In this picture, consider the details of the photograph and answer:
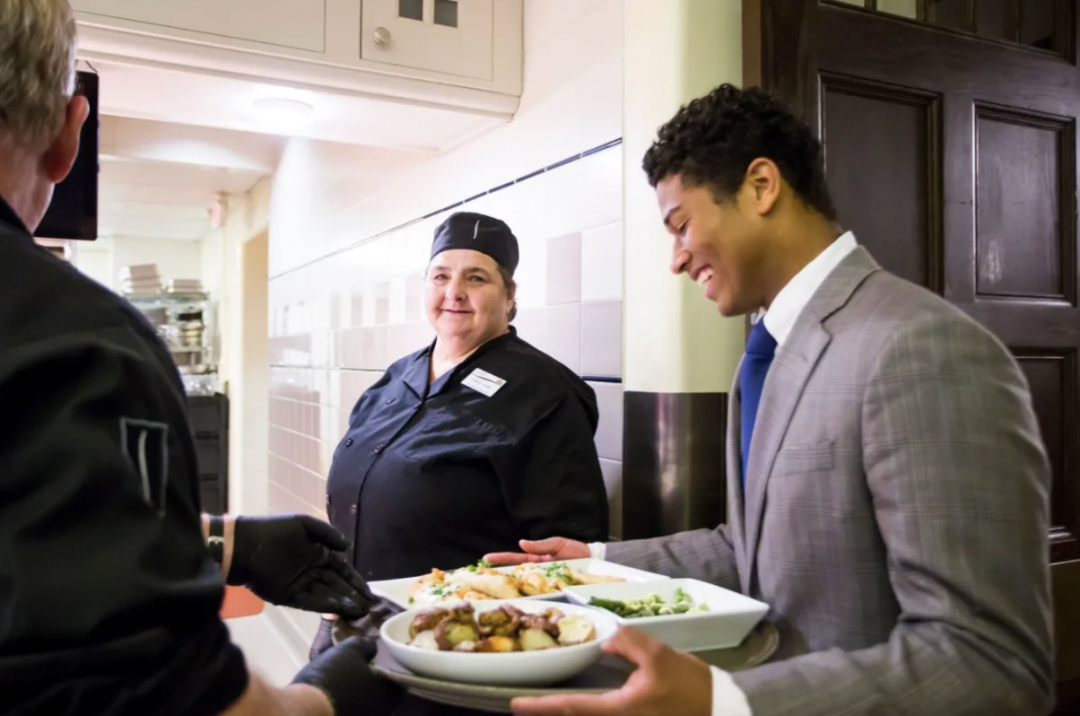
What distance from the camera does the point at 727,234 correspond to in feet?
4.00

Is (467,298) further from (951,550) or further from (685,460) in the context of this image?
(951,550)

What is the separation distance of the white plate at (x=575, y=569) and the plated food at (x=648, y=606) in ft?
0.17

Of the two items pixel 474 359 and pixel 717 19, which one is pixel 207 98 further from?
pixel 717 19

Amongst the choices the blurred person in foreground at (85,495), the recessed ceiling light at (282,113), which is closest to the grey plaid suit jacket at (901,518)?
the blurred person in foreground at (85,495)

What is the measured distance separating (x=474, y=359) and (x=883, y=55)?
101 centimetres

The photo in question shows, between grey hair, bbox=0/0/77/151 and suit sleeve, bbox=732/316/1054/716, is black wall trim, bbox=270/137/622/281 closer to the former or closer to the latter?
suit sleeve, bbox=732/316/1054/716

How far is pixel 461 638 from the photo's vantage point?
918 millimetres

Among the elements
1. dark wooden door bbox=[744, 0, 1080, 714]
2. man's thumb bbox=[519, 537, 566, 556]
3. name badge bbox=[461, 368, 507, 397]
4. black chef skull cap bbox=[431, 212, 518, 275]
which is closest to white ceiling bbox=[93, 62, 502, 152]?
black chef skull cap bbox=[431, 212, 518, 275]

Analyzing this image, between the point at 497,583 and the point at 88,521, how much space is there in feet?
2.16

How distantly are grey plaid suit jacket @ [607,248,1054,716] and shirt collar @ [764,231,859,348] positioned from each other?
2.5 inches

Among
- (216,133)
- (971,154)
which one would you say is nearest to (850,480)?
(971,154)

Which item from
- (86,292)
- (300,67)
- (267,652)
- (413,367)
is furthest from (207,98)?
(267,652)

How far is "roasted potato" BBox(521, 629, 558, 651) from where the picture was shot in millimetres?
912

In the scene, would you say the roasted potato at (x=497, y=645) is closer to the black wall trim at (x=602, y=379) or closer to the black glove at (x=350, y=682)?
the black glove at (x=350, y=682)
